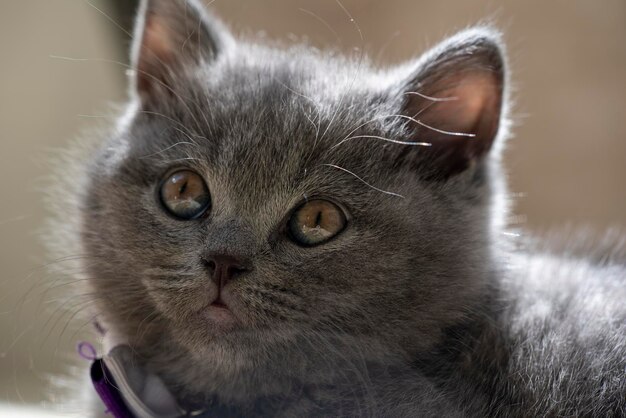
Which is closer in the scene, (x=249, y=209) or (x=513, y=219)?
(x=249, y=209)

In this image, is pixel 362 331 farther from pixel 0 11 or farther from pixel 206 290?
pixel 0 11

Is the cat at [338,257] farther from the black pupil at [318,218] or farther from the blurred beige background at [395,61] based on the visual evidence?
the blurred beige background at [395,61]

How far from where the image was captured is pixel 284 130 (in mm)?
1223

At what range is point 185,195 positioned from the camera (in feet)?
3.97

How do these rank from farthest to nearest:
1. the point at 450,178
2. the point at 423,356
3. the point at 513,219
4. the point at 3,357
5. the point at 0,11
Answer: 1. the point at 0,11
2. the point at 3,357
3. the point at 513,219
4. the point at 450,178
5. the point at 423,356

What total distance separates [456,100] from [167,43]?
1.90 ft

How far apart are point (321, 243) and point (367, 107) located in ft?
0.94

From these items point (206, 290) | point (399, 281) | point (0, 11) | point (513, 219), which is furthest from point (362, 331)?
point (0, 11)

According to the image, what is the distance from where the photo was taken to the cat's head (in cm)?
112

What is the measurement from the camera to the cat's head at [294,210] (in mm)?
1119

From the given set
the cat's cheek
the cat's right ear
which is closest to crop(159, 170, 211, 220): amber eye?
the cat's cheek

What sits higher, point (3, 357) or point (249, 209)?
point (249, 209)

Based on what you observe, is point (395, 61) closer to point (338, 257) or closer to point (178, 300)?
point (338, 257)

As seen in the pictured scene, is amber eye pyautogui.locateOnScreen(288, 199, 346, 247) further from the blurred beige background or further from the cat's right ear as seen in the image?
the blurred beige background
